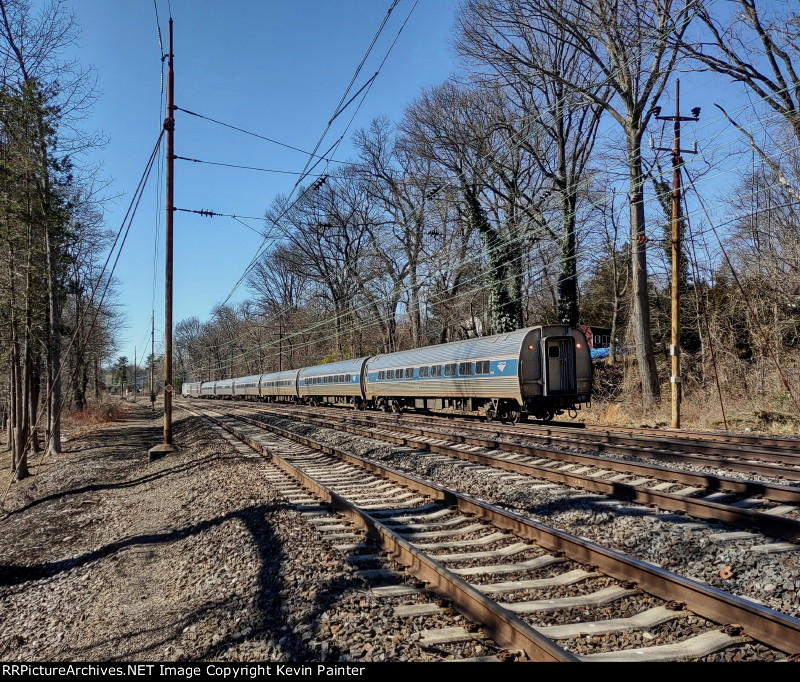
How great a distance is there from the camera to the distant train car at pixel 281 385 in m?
44.7

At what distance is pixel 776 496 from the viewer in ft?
23.4

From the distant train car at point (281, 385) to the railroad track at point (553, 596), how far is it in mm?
38170

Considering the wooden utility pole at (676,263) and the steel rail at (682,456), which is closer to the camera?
the steel rail at (682,456)

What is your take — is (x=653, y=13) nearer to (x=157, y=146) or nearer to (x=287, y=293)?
(x=157, y=146)

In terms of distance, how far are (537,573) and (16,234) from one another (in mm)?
14143

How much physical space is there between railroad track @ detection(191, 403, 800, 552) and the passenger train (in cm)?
603

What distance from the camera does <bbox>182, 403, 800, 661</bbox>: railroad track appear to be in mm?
3484

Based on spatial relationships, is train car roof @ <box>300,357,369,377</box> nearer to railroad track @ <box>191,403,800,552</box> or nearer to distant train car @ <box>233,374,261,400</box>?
distant train car @ <box>233,374,261,400</box>

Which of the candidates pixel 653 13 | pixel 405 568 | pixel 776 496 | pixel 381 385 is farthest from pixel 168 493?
pixel 653 13

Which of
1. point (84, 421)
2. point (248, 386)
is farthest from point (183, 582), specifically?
point (248, 386)

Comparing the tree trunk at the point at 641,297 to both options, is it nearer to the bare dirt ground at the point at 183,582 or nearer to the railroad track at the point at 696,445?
the railroad track at the point at 696,445

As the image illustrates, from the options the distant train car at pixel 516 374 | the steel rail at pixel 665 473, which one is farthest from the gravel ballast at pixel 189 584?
the distant train car at pixel 516 374

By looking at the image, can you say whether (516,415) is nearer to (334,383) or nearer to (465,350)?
(465,350)

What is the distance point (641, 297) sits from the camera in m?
20.0
